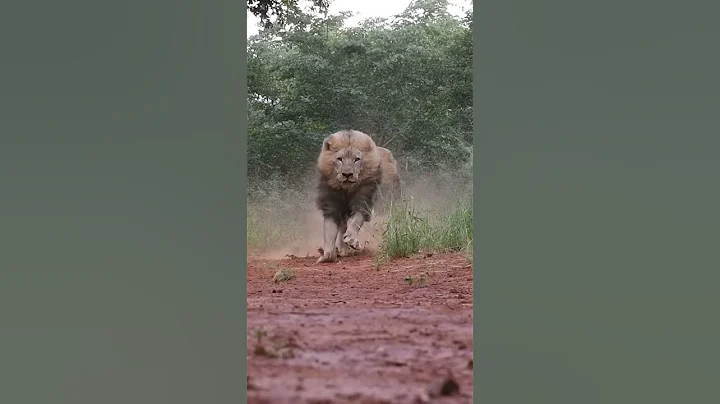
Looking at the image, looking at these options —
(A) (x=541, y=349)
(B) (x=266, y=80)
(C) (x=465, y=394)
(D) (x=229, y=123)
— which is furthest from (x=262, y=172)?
(A) (x=541, y=349)

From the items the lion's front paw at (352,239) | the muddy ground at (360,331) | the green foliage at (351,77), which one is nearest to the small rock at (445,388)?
the muddy ground at (360,331)

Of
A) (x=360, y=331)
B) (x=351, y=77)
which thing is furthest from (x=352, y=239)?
(x=351, y=77)

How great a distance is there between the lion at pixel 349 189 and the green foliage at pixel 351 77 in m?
0.23

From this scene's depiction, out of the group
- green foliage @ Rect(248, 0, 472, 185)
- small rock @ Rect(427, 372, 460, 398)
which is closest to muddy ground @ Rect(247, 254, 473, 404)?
small rock @ Rect(427, 372, 460, 398)

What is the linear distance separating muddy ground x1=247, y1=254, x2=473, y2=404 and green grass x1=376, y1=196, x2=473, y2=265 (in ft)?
0.27

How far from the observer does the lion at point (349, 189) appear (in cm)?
516

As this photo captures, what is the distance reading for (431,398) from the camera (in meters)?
3.71

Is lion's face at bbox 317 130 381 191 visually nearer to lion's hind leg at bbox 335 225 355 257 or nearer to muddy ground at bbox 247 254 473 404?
lion's hind leg at bbox 335 225 355 257

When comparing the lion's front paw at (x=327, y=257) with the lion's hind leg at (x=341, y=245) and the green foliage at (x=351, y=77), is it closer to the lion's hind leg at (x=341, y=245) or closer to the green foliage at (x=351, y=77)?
the lion's hind leg at (x=341, y=245)

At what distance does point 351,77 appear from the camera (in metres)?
5.46

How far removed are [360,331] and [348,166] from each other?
4.26 feet

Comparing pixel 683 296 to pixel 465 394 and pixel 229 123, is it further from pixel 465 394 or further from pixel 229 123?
pixel 465 394

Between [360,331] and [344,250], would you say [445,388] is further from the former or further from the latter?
[344,250]

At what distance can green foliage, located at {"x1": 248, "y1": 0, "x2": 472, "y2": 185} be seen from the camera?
17.7 ft
